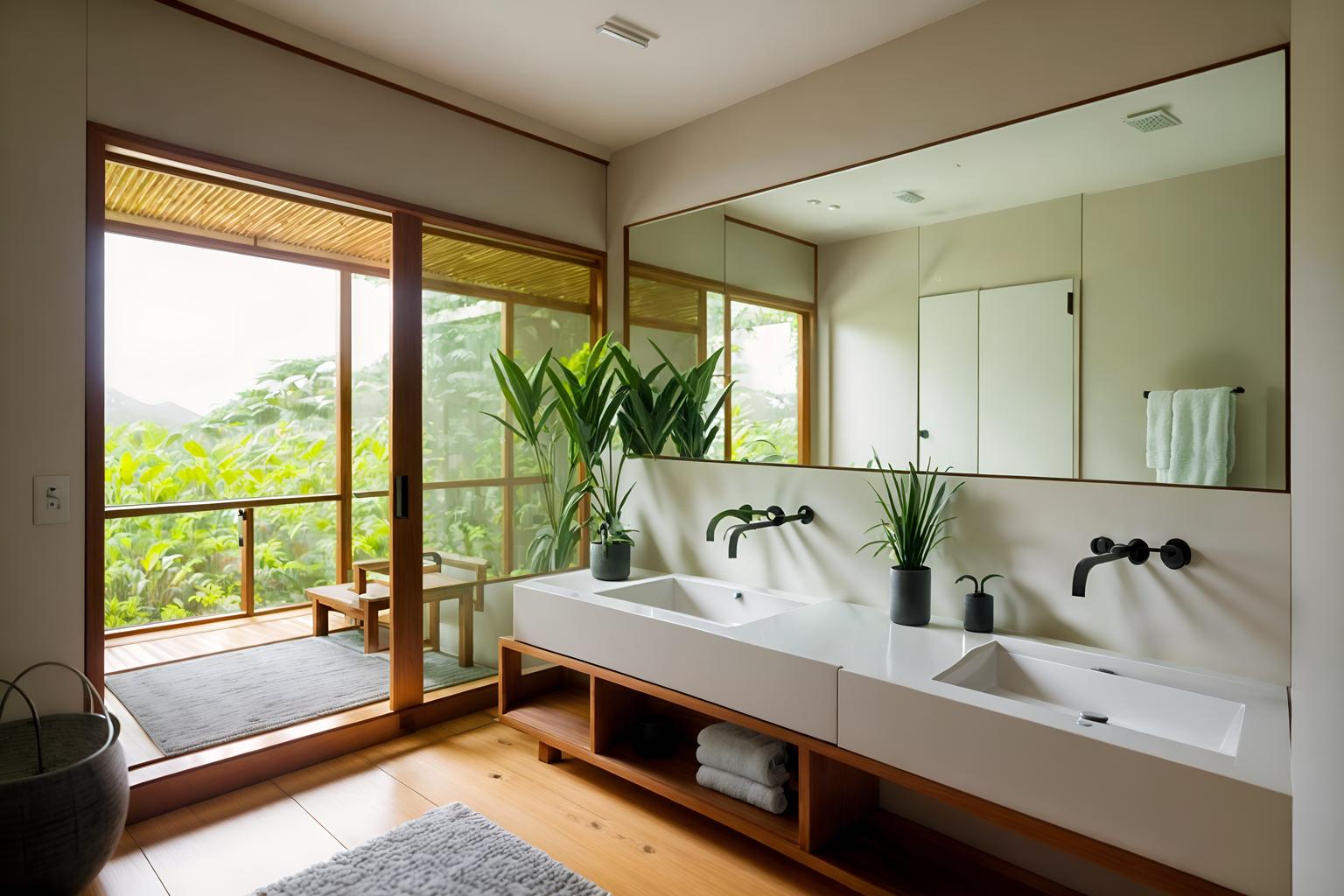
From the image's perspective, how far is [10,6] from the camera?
2.05m

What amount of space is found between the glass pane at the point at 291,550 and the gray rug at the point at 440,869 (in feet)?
10.6

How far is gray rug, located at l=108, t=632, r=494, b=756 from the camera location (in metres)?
2.92

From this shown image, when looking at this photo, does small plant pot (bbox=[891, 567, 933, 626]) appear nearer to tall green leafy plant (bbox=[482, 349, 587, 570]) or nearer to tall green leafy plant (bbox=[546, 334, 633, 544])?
tall green leafy plant (bbox=[546, 334, 633, 544])

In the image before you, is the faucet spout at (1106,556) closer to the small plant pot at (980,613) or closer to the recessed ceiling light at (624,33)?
the small plant pot at (980,613)

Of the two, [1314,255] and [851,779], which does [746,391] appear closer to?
[851,779]

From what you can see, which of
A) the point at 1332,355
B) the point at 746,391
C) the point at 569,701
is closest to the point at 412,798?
the point at 569,701

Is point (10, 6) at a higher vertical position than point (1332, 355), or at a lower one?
higher

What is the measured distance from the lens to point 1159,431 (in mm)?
1962

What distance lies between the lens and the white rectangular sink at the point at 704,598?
2.72 m

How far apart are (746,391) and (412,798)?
1821mm

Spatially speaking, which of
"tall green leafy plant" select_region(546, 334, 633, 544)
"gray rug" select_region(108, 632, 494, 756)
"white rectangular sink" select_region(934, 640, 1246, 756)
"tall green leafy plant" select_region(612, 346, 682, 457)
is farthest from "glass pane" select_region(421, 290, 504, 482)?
"white rectangular sink" select_region(934, 640, 1246, 756)

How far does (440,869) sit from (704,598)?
1290mm

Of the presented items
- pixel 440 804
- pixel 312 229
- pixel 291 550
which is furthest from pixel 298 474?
pixel 440 804

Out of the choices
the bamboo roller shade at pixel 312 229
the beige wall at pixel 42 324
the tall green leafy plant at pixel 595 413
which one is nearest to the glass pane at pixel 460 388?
the bamboo roller shade at pixel 312 229
